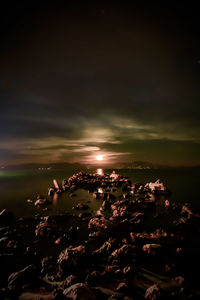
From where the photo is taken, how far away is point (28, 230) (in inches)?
818

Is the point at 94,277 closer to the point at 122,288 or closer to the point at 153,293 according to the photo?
the point at 122,288

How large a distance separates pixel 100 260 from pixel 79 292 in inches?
160

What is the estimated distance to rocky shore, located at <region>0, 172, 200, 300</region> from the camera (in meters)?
10.4

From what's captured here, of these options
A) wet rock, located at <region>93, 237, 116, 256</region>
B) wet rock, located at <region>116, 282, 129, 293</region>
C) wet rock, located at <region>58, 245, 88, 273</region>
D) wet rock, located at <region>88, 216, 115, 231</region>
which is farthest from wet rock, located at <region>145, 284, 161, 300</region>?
wet rock, located at <region>88, 216, 115, 231</region>

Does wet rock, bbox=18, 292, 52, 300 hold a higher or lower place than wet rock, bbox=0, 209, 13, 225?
higher

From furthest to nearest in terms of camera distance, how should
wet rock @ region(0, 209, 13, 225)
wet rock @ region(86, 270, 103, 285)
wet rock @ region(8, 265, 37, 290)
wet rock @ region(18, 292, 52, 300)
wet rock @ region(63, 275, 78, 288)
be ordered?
wet rock @ region(0, 209, 13, 225)
wet rock @ region(86, 270, 103, 285)
wet rock @ region(8, 265, 37, 290)
wet rock @ region(63, 275, 78, 288)
wet rock @ region(18, 292, 52, 300)

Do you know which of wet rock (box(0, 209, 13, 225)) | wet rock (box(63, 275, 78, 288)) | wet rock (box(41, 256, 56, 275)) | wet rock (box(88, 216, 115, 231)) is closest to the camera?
wet rock (box(63, 275, 78, 288))

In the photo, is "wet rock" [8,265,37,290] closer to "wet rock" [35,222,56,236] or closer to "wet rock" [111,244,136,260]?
"wet rock" [111,244,136,260]

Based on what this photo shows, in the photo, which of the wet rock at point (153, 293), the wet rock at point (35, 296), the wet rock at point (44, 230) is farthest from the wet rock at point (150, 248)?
the wet rock at point (44, 230)

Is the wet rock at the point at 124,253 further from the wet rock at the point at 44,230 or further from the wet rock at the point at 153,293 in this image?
the wet rock at the point at 44,230

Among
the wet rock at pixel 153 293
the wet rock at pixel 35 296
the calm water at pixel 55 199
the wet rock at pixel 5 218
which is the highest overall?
the wet rock at pixel 153 293

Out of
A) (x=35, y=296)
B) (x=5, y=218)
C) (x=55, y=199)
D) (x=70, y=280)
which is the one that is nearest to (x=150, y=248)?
(x=70, y=280)

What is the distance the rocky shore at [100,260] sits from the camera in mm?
10375

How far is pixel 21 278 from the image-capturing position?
11.7 metres
